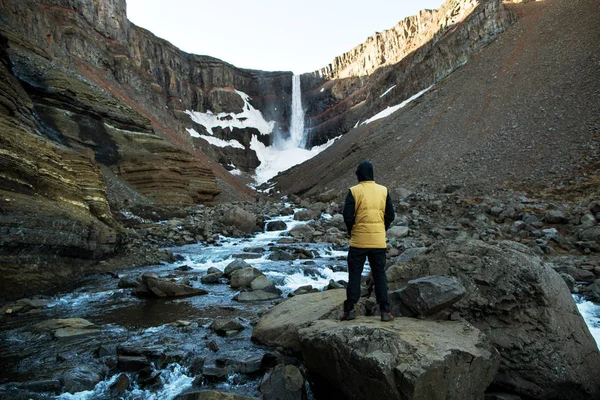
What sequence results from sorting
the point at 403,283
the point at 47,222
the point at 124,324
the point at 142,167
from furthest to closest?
the point at 142,167, the point at 47,222, the point at 124,324, the point at 403,283

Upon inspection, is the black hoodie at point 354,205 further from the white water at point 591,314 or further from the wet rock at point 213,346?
the white water at point 591,314

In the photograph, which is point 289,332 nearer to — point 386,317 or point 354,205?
point 386,317

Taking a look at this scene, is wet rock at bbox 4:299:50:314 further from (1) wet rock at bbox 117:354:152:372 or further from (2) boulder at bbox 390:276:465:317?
(2) boulder at bbox 390:276:465:317

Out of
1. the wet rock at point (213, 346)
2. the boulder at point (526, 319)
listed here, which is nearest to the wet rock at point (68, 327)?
the wet rock at point (213, 346)

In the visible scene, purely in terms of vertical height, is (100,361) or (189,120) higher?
(189,120)

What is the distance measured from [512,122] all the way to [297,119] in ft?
216

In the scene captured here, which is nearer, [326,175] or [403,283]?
[403,283]

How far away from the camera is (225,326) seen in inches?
238

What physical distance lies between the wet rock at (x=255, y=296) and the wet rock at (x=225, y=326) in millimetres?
1692

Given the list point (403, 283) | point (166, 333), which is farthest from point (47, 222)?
point (403, 283)

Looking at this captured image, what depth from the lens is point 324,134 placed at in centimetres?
7825

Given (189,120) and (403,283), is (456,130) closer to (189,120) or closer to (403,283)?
(403,283)

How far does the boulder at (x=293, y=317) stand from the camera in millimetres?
5055

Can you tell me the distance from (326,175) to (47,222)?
34.1 metres
